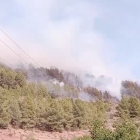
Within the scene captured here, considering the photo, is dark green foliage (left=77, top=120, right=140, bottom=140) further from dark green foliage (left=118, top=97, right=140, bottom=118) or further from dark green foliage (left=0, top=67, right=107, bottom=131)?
dark green foliage (left=118, top=97, right=140, bottom=118)

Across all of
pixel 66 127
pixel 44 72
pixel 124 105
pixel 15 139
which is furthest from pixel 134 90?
pixel 15 139

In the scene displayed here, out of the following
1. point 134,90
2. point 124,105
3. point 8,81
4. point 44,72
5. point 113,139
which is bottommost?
point 113,139

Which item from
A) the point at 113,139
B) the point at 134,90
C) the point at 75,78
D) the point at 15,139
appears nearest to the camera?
the point at 113,139

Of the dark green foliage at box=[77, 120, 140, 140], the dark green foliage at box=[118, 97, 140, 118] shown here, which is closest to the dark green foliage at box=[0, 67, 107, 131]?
the dark green foliage at box=[118, 97, 140, 118]

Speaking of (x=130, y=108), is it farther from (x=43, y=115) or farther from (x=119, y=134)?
(x=119, y=134)

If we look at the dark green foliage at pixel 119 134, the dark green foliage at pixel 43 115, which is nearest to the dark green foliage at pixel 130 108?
the dark green foliage at pixel 43 115

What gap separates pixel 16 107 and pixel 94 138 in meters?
34.0

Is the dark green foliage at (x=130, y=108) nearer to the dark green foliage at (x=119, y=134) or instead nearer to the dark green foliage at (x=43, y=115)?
the dark green foliage at (x=43, y=115)

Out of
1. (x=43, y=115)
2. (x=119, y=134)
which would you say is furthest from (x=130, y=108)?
(x=119, y=134)

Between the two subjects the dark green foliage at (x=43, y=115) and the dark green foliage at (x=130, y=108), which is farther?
the dark green foliage at (x=130, y=108)

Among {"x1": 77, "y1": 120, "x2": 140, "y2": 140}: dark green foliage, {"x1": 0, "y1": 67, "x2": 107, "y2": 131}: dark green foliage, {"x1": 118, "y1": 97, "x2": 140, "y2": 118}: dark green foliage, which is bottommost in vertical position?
{"x1": 77, "y1": 120, "x2": 140, "y2": 140}: dark green foliage

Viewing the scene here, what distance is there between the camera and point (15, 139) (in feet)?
137

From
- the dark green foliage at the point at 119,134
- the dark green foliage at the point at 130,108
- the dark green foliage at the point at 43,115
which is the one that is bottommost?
the dark green foliage at the point at 119,134

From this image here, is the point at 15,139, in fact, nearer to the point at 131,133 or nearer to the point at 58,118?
the point at 58,118
